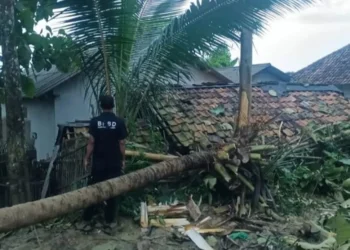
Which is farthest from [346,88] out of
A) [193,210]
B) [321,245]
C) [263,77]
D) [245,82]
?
[321,245]

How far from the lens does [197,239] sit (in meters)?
5.23

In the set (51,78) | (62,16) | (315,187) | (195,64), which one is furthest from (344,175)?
(51,78)

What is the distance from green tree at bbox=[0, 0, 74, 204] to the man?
1043 mm

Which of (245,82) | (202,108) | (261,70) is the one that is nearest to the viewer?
(245,82)

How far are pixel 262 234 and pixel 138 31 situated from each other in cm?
326

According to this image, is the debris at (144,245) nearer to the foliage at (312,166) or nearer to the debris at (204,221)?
the debris at (204,221)

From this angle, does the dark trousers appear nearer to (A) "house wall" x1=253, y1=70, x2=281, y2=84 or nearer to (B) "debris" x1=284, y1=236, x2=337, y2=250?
(B) "debris" x1=284, y1=236, x2=337, y2=250

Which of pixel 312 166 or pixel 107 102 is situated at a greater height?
pixel 107 102

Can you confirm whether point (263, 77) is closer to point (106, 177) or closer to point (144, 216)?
point (144, 216)

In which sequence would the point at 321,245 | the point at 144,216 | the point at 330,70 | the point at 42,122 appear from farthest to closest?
1. the point at 330,70
2. the point at 42,122
3. the point at 144,216
4. the point at 321,245

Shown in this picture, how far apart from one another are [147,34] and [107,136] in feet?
6.12

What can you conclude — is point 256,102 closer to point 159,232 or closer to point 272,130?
point 272,130

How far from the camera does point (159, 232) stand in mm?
5508

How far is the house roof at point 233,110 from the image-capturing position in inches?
313
